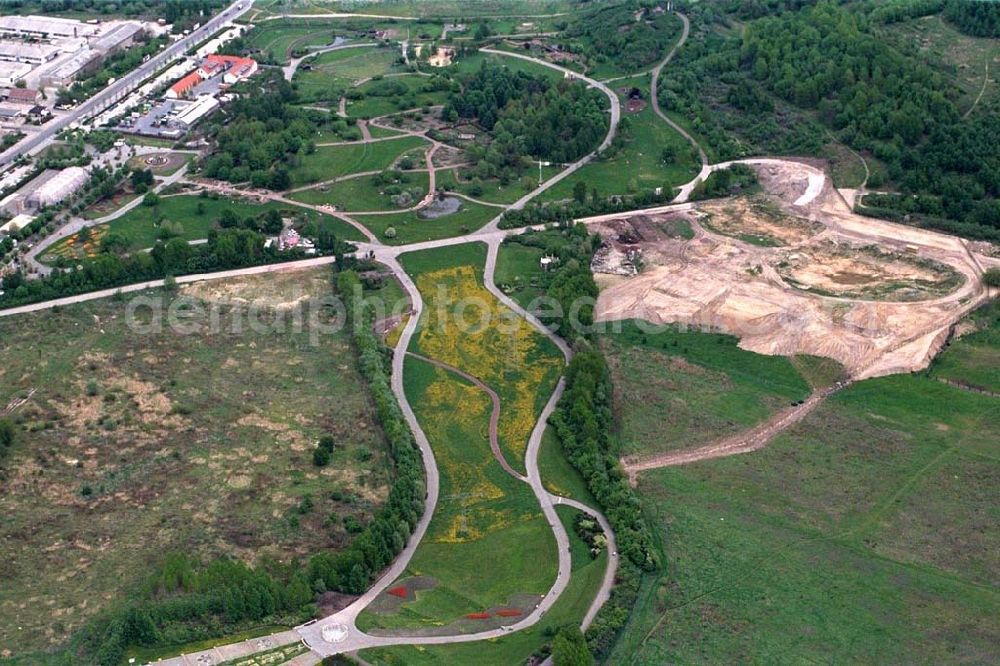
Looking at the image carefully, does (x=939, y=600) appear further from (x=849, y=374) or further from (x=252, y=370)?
(x=252, y=370)

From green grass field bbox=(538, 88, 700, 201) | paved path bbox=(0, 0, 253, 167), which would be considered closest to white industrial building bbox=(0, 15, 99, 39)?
paved path bbox=(0, 0, 253, 167)

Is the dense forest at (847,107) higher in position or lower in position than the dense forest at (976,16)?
lower

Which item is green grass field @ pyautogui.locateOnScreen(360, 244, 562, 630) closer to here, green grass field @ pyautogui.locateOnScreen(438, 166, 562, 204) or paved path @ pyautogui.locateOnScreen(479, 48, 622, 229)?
paved path @ pyautogui.locateOnScreen(479, 48, 622, 229)

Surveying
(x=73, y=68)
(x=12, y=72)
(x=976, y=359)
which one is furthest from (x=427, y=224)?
(x=12, y=72)

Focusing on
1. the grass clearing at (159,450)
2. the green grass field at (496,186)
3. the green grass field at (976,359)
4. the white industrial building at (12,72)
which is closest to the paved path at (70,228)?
the grass clearing at (159,450)

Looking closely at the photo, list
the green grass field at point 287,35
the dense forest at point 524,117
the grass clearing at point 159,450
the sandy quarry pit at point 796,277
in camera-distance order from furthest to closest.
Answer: the green grass field at point 287,35, the dense forest at point 524,117, the sandy quarry pit at point 796,277, the grass clearing at point 159,450

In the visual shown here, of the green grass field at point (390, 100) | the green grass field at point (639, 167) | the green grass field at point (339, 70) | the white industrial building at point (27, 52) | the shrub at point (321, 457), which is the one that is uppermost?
the white industrial building at point (27, 52)

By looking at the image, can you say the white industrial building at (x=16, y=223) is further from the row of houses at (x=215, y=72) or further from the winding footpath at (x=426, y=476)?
the row of houses at (x=215, y=72)
